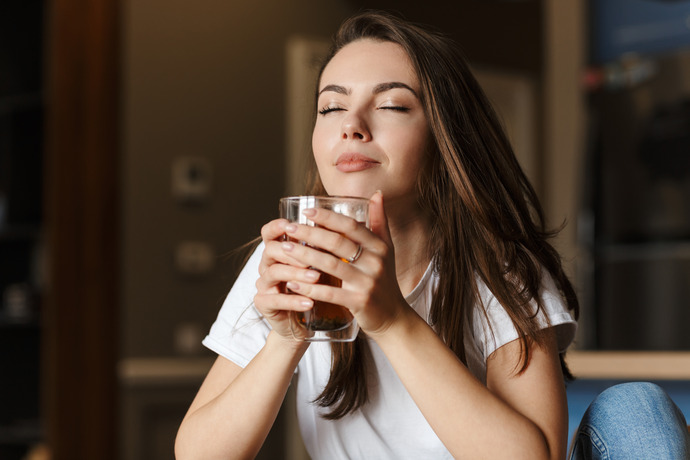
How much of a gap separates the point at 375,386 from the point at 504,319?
9.4 inches

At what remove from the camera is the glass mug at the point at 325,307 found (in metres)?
1.01

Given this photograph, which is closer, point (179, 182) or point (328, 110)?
point (328, 110)

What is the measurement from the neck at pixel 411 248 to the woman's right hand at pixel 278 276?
37 cm

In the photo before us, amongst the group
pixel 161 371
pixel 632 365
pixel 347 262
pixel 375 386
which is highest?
pixel 347 262

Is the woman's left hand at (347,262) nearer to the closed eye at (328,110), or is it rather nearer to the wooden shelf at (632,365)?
the closed eye at (328,110)

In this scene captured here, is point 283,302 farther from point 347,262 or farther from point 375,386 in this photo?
point 375,386

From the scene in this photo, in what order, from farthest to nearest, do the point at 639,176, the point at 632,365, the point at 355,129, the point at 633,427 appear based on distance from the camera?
the point at 639,176 < the point at 632,365 < the point at 355,129 < the point at 633,427

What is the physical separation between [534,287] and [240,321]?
0.46 m

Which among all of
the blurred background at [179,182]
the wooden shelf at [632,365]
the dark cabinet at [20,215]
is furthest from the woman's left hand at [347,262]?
the dark cabinet at [20,215]

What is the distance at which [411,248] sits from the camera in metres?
1.40

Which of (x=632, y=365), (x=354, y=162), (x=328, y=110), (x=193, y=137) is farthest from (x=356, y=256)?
(x=193, y=137)

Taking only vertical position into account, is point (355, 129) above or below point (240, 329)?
above

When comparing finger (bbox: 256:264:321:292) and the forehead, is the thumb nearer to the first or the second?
finger (bbox: 256:264:321:292)

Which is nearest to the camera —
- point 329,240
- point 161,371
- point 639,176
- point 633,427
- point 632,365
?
point 329,240
